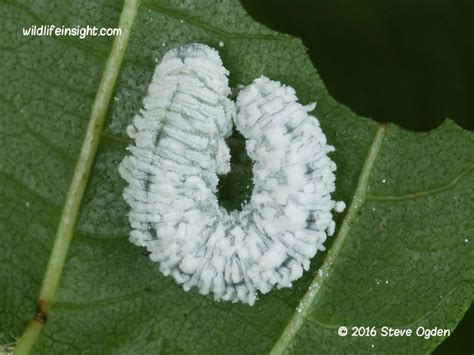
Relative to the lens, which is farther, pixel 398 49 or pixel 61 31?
pixel 398 49

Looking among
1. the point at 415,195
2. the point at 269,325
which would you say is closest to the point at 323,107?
the point at 415,195

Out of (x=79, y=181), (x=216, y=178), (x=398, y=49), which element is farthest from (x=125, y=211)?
(x=398, y=49)

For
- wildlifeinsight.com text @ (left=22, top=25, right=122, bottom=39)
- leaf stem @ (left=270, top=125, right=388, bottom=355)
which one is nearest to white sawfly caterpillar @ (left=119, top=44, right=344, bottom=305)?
leaf stem @ (left=270, top=125, right=388, bottom=355)

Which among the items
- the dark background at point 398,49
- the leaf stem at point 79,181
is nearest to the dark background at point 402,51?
the dark background at point 398,49

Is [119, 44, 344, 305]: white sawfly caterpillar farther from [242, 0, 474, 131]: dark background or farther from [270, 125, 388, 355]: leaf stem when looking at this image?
[242, 0, 474, 131]: dark background

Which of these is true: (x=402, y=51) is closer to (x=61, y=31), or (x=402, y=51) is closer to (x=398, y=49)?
(x=398, y=49)

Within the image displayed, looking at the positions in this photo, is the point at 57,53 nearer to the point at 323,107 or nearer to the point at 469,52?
the point at 323,107
